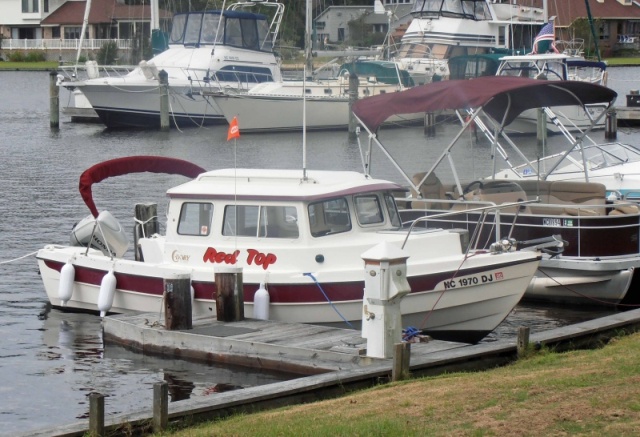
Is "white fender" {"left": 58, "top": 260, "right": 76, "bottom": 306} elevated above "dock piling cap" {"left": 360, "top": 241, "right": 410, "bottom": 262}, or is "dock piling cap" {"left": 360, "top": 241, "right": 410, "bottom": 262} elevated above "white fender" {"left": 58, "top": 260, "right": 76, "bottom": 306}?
"dock piling cap" {"left": 360, "top": 241, "right": 410, "bottom": 262}

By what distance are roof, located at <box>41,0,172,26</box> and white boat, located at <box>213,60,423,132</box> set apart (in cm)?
4606

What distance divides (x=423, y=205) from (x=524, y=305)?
254 cm

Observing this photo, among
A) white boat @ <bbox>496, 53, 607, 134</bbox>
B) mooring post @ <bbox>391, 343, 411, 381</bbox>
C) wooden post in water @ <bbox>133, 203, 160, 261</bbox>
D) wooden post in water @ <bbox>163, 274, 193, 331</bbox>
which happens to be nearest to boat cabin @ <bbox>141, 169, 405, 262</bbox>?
wooden post in water @ <bbox>163, 274, 193, 331</bbox>

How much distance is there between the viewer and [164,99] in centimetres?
5800

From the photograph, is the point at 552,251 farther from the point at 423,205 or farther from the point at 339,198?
the point at 339,198

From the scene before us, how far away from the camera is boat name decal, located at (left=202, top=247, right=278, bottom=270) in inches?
720

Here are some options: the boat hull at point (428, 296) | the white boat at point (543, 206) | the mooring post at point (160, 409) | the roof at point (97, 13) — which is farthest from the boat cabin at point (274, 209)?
the roof at point (97, 13)

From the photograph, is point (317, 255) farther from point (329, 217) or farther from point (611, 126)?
point (611, 126)

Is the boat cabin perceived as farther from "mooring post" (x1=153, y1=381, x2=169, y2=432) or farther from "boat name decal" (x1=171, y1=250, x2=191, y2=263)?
"mooring post" (x1=153, y1=381, x2=169, y2=432)

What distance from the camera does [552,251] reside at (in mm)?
20406

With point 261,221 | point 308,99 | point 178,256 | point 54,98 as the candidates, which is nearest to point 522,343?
point 261,221

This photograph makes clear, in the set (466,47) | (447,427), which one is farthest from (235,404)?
(466,47)

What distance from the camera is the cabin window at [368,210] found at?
727 inches

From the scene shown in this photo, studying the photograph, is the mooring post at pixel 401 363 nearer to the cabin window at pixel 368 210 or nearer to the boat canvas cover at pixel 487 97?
the cabin window at pixel 368 210
